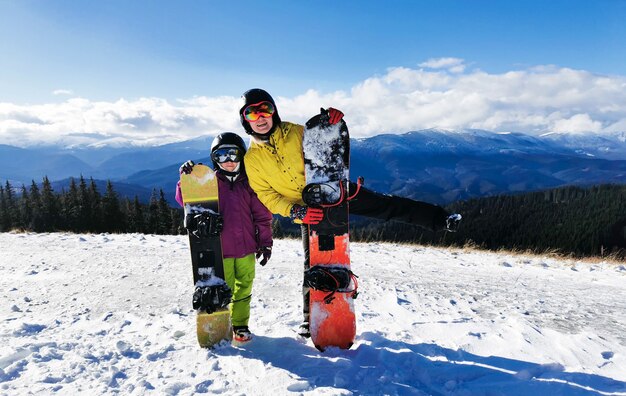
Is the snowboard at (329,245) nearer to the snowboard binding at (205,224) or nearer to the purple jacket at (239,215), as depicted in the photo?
the purple jacket at (239,215)

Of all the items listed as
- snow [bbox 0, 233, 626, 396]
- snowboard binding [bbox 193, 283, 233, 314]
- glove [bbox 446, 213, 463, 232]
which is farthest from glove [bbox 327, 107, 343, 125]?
snow [bbox 0, 233, 626, 396]

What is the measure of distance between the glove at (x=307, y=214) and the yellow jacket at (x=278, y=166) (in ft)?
0.33

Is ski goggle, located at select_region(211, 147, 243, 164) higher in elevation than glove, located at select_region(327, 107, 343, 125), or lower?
lower

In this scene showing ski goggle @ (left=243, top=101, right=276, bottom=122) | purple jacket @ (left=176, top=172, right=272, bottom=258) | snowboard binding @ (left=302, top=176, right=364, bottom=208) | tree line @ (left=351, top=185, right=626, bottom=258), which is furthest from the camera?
tree line @ (left=351, top=185, right=626, bottom=258)

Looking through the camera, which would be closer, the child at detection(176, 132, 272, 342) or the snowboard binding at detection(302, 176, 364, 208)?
the snowboard binding at detection(302, 176, 364, 208)

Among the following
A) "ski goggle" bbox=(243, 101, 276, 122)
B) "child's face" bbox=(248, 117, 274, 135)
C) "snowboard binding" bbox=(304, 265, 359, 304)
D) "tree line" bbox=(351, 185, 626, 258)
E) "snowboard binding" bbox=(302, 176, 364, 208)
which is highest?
"ski goggle" bbox=(243, 101, 276, 122)

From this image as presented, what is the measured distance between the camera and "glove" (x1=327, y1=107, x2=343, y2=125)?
12.5 ft

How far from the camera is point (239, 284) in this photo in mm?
4242

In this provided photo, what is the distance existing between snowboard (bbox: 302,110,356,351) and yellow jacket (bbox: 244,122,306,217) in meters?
0.13

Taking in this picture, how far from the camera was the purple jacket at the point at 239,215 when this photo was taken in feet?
13.6

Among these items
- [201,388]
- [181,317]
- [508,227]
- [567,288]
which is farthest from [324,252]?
[508,227]

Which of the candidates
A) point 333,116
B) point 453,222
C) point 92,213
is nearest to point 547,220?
point 92,213

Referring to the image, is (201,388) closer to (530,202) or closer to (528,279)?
(528,279)

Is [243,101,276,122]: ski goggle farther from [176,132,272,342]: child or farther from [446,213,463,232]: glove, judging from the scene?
[446,213,463,232]: glove
